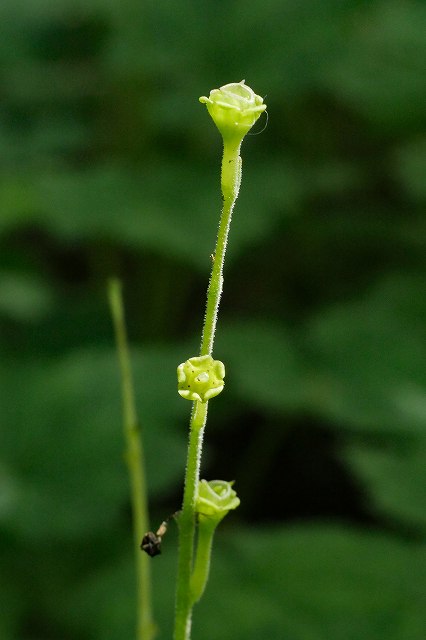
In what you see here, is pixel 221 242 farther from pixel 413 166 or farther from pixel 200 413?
pixel 413 166

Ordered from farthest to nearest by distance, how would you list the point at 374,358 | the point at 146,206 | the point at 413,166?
1. the point at 413,166
2. the point at 146,206
3. the point at 374,358

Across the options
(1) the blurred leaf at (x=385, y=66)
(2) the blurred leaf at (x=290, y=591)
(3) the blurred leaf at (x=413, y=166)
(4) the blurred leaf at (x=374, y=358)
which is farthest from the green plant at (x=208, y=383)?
(1) the blurred leaf at (x=385, y=66)

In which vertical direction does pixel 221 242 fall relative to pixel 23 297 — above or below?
above

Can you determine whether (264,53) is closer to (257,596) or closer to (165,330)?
(165,330)

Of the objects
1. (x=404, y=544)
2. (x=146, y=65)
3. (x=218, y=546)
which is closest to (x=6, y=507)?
(x=218, y=546)

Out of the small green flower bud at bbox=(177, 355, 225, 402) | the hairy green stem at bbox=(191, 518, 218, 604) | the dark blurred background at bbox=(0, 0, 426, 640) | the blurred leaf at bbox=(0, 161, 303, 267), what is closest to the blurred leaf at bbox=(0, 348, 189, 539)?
the dark blurred background at bbox=(0, 0, 426, 640)

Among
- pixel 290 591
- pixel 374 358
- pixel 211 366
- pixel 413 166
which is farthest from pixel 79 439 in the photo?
pixel 413 166
